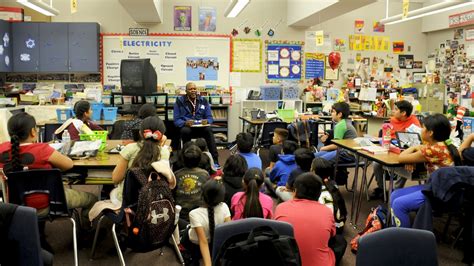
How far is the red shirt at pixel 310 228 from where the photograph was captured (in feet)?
7.47

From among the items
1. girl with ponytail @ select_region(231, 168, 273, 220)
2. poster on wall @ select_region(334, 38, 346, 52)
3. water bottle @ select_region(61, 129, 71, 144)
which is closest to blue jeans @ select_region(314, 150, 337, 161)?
girl with ponytail @ select_region(231, 168, 273, 220)

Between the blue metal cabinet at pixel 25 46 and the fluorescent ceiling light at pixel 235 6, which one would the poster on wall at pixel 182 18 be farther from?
the blue metal cabinet at pixel 25 46

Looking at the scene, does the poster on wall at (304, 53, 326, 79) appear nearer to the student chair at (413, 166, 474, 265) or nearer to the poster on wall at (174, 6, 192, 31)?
the poster on wall at (174, 6, 192, 31)

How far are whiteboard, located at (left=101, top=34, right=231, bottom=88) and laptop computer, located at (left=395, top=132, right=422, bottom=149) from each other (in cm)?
534

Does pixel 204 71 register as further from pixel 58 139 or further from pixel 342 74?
pixel 58 139

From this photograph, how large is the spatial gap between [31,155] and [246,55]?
21.2 ft

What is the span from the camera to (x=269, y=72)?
8977 millimetres

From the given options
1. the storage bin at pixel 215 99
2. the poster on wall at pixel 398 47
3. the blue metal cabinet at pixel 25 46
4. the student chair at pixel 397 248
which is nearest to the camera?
the student chair at pixel 397 248

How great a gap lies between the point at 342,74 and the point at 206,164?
6380mm

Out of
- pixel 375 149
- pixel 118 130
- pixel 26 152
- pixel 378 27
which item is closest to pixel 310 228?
pixel 375 149

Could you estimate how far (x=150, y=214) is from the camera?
264 cm

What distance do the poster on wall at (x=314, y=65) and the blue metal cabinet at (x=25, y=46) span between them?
5.50 metres

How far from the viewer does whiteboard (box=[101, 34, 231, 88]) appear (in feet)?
27.7

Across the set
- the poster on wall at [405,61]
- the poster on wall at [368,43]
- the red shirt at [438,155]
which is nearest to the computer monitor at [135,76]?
the poster on wall at [368,43]
